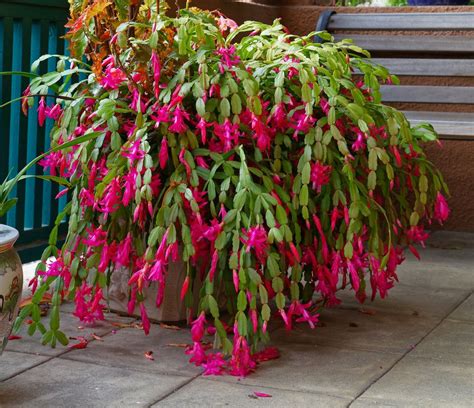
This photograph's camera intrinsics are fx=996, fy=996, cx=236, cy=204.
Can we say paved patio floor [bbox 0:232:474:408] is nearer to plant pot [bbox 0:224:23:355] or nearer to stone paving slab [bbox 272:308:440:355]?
stone paving slab [bbox 272:308:440:355]

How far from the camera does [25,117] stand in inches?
152

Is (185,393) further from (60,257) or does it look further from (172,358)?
(60,257)

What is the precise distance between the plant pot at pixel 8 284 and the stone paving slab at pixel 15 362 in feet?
0.54

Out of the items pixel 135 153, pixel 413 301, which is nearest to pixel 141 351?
pixel 135 153

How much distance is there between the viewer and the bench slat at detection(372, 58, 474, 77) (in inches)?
191

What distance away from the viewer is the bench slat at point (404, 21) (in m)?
4.91

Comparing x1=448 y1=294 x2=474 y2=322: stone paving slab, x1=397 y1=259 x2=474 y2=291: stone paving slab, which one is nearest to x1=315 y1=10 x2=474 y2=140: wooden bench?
x1=397 y1=259 x2=474 y2=291: stone paving slab

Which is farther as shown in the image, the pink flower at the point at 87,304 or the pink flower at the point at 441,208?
the pink flower at the point at 441,208

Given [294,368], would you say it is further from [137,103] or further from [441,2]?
[441,2]

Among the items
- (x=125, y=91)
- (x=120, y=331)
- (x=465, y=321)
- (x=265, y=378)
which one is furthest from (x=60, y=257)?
(x=465, y=321)

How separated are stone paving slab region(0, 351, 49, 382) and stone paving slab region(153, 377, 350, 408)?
1.57 ft

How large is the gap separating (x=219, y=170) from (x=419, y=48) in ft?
7.81

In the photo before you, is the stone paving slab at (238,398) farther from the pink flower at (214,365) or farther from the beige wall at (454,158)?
the beige wall at (454,158)

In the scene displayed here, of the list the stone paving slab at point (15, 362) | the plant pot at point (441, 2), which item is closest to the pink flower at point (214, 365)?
the stone paving slab at point (15, 362)
